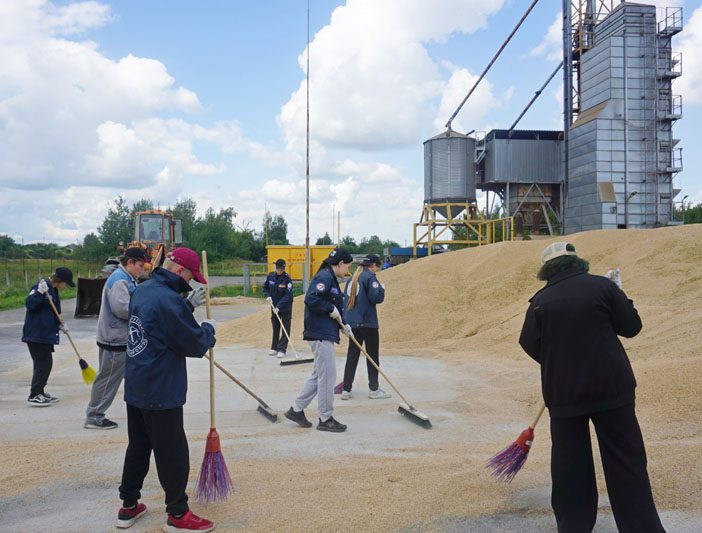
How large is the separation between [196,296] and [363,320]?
3900mm

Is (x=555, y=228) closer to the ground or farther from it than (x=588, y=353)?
farther from it

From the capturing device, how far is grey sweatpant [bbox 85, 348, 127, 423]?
6258mm

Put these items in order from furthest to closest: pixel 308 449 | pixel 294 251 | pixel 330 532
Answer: pixel 294 251 < pixel 308 449 < pixel 330 532

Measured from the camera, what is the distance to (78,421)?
6586mm

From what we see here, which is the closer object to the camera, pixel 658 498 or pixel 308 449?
pixel 658 498

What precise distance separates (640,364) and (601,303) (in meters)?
4.74

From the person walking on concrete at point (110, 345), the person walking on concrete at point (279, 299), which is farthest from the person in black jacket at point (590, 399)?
the person walking on concrete at point (279, 299)

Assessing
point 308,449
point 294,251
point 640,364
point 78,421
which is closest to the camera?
point 308,449

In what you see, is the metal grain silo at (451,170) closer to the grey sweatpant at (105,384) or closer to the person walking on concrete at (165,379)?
the grey sweatpant at (105,384)

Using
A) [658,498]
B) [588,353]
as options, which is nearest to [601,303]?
[588,353]

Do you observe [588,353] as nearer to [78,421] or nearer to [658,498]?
[658,498]

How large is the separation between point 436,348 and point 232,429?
615cm

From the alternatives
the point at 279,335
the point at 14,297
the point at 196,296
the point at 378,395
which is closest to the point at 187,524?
Answer: the point at 196,296

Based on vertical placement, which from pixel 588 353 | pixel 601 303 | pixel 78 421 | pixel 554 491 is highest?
pixel 601 303
